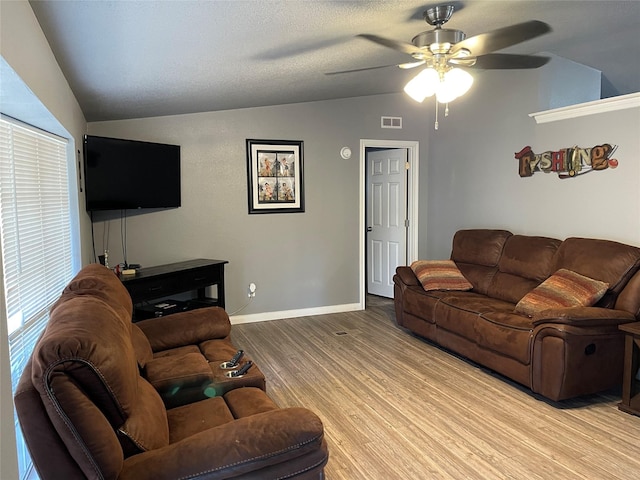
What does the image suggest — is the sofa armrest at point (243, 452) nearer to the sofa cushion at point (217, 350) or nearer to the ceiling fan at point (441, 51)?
the sofa cushion at point (217, 350)

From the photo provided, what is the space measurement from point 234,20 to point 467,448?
253 centimetres

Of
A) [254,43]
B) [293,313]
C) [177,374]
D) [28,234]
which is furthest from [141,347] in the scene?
[293,313]

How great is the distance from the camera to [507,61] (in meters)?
3.83

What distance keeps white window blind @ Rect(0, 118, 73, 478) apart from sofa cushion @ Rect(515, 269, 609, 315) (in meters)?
3.17

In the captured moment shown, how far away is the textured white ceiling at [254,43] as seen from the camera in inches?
74.3

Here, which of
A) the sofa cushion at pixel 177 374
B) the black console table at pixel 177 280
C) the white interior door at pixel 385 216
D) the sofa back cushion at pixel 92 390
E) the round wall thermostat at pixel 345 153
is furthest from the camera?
the white interior door at pixel 385 216

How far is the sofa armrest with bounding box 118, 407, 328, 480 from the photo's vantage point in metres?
1.41

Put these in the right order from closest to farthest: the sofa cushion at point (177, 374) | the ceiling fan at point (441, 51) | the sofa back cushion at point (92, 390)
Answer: the sofa back cushion at point (92, 390) < the sofa cushion at point (177, 374) < the ceiling fan at point (441, 51)

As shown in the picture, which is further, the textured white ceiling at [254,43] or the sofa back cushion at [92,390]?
the textured white ceiling at [254,43]

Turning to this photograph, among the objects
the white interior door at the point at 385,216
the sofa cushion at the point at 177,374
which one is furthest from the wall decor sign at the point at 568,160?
the sofa cushion at the point at 177,374

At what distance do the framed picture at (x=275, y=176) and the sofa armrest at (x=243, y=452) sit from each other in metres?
3.44

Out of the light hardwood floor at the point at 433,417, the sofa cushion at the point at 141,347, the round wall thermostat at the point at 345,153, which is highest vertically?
the round wall thermostat at the point at 345,153

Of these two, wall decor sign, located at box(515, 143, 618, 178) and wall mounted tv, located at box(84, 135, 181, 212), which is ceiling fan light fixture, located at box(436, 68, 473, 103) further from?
wall mounted tv, located at box(84, 135, 181, 212)

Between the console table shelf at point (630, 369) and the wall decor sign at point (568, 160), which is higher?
the wall decor sign at point (568, 160)
